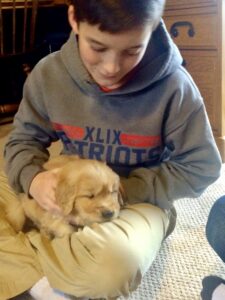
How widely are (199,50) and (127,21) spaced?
3.38ft

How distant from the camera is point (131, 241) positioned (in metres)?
0.87

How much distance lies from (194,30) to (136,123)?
2.83ft

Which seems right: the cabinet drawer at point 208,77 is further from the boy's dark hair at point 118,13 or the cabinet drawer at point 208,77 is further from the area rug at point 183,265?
the boy's dark hair at point 118,13

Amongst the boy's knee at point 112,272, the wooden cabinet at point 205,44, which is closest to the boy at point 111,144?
the boy's knee at point 112,272

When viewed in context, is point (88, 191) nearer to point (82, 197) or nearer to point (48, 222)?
point (82, 197)

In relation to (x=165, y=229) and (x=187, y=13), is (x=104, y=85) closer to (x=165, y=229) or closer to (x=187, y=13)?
(x=165, y=229)

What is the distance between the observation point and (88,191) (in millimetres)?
875

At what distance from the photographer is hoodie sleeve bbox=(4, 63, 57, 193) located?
3.31ft

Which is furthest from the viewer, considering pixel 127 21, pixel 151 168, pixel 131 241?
pixel 151 168

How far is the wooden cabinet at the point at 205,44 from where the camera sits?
5.15ft

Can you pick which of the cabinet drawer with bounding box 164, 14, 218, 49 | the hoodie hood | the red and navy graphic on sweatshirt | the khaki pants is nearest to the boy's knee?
the khaki pants

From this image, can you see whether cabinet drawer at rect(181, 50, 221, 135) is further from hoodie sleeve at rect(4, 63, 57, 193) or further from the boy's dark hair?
the boy's dark hair

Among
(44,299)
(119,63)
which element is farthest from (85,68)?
(44,299)

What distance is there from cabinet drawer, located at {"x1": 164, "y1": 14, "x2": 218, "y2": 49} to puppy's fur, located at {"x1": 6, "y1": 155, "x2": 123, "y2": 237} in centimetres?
93
